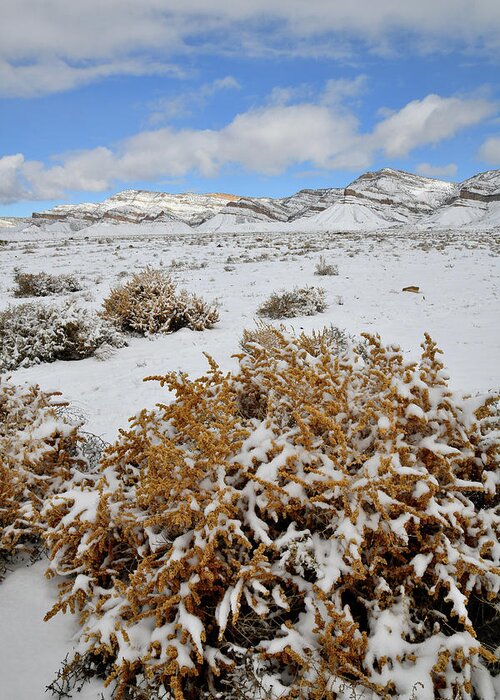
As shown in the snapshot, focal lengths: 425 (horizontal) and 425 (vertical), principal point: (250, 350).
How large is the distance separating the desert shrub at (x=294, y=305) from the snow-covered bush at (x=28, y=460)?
255 inches

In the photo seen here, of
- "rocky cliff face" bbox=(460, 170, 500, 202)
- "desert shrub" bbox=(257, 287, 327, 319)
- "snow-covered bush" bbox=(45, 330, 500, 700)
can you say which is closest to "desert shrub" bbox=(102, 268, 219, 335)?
"desert shrub" bbox=(257, 287, 327, 319)

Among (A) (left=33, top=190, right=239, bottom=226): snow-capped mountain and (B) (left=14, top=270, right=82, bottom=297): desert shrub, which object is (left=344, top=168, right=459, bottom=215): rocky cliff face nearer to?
(A) (left=33, top=190, right=239, bottom=226): snow-capped mountain

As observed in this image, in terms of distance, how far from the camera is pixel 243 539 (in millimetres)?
1951

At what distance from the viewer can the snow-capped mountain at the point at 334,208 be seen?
77.1 meters

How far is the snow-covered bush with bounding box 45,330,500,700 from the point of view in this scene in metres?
1.73

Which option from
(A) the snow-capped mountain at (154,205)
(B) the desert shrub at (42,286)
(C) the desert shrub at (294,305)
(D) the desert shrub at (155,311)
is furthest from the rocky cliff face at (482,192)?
(D) the desert shrub at (155,311)

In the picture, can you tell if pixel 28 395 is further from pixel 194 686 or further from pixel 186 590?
pixel 194 686

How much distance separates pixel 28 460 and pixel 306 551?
78.1 inches

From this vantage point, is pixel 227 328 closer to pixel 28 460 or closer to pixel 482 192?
pixel 28 460

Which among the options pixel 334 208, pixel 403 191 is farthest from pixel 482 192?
pixel 334 208

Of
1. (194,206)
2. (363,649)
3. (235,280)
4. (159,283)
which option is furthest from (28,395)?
(194,206)

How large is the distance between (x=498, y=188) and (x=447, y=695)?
119m

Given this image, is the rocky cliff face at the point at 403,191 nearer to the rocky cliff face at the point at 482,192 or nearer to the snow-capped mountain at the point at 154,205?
the rocky cliff face at the point at 482,192

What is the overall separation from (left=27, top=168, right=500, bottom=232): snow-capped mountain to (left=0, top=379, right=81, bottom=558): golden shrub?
6057cm
